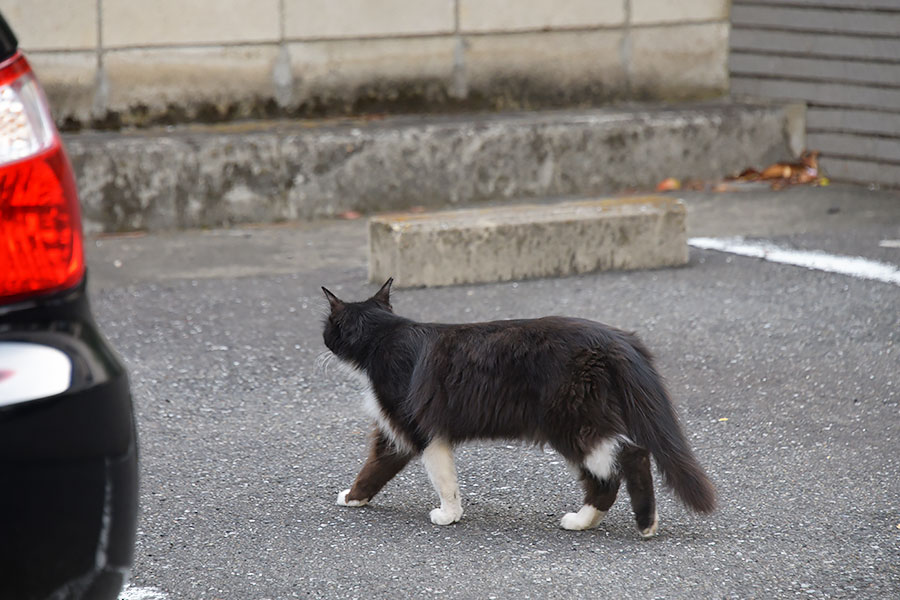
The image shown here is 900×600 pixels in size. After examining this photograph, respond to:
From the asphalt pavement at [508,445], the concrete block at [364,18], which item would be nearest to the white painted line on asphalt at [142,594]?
the asphalt pavement at [508,445]

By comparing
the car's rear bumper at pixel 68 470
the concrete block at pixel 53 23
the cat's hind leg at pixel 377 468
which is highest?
the concrete block at pixel 53 23

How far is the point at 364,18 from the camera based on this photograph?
8.98m

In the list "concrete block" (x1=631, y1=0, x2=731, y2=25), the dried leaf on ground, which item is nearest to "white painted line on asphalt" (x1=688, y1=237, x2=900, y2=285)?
the dried leaf on ground

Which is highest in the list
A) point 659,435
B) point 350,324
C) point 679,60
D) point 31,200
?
point 679,60

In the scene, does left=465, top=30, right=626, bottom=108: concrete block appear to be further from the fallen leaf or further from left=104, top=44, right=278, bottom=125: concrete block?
left=104, top=44, right=278, bottom=125: concrete block

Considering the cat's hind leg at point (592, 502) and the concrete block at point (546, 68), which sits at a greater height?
the concrete block at point (546, 68)

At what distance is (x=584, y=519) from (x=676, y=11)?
22.8 ft

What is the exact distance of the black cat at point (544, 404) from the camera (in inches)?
132

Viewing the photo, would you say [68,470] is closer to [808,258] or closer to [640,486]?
[640,486]

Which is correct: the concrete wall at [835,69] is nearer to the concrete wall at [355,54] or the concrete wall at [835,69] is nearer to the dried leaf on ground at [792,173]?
the dried leaf on ground at [792,173]

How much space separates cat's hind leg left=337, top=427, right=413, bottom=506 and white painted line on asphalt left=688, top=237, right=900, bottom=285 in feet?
12.3

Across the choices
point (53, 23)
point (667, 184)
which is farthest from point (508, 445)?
point (53, 23)

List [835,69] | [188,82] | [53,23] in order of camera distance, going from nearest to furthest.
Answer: [53,23] → [188,82] → [835,69]

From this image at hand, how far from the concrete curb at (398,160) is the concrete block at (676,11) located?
73 cm
